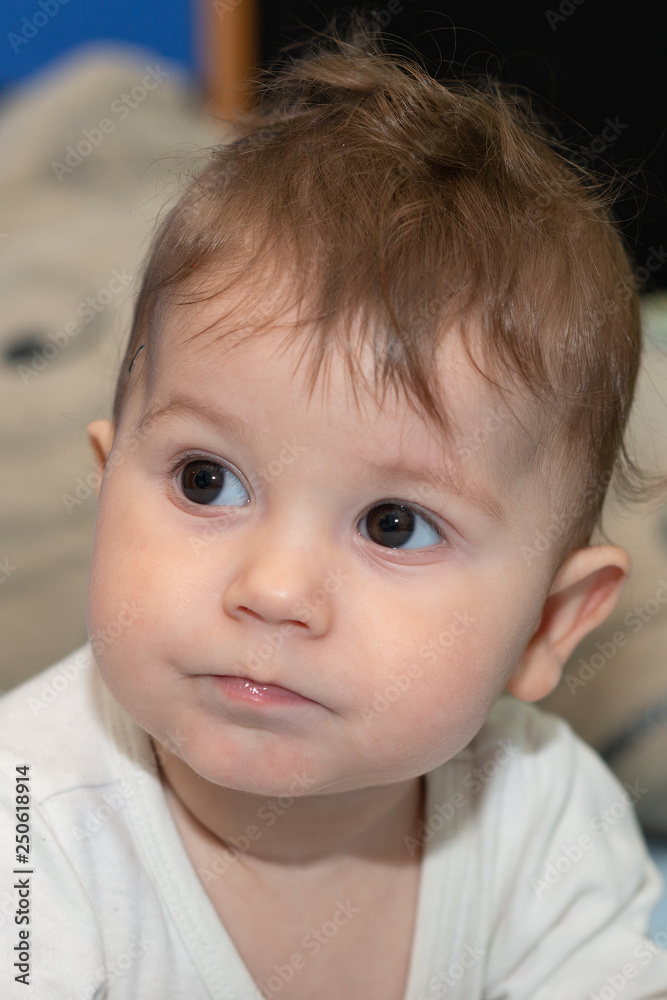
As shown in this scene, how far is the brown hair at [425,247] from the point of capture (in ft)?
2.79

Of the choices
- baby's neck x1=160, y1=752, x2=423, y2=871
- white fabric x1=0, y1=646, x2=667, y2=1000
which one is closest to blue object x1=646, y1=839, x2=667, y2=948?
white fabric x1=0, y1=646, x2=667, y2=1000

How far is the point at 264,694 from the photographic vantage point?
845 mm

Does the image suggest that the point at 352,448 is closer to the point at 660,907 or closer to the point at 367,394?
the point at 367,394

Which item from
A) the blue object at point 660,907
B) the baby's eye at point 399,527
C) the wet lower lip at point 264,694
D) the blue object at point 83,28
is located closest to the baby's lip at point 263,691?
the wet lower lip at point 264,694

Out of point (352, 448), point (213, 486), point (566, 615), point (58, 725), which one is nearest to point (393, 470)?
point (352, 448)

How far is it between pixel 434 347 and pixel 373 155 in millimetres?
218

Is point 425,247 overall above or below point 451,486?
above

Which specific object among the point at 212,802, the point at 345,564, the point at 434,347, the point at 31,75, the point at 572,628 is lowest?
the point at 31,75

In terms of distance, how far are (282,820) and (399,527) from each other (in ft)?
1.24

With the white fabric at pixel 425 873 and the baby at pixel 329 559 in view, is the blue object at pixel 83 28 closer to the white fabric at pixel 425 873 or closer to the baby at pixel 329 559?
the baby at pixel 329 559

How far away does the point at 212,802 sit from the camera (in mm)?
1090

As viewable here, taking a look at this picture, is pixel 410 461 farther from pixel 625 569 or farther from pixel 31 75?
pixel 31 75

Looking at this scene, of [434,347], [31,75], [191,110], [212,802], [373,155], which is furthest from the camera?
[31,75]

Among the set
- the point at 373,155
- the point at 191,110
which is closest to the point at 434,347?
the point at 373,155
